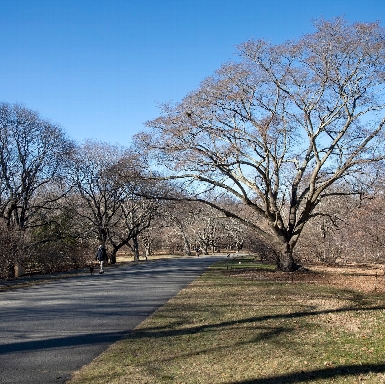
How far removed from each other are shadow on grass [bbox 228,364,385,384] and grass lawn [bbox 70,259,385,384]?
12mm

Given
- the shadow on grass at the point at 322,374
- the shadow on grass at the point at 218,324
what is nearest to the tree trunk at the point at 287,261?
the shadow on grass at the point at 218,324

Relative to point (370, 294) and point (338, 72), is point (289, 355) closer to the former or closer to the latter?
point (370, 294)

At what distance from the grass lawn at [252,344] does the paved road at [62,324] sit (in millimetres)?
376

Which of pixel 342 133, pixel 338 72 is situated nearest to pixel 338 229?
pixel 342 133

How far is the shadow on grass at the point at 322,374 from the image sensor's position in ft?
16.9


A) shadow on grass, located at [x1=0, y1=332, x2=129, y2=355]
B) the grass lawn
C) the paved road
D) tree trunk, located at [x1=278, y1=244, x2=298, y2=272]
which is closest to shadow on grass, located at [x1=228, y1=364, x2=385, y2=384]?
the grass lawn

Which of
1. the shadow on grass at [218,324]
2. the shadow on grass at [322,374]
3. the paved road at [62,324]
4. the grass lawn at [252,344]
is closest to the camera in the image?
the shadow on grass at [322,374]

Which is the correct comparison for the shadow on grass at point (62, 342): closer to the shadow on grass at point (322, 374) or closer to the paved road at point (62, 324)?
the paved road at point (62, 324)

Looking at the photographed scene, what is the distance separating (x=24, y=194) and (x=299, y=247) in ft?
59.4

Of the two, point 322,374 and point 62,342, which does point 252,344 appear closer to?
point 322,374

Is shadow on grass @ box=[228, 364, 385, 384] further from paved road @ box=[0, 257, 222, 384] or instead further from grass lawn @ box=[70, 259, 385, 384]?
paved road @ box=[0, 257, 222, 384]

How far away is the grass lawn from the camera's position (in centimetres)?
539

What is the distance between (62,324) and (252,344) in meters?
3.90

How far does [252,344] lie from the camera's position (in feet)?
22.5
